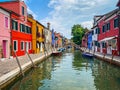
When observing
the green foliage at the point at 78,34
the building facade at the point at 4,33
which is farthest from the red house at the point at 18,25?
the green foliage at the point at 78,34

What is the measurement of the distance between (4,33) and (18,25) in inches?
233

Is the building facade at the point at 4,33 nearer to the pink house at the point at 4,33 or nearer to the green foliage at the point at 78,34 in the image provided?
the pink house at the point at 4,33

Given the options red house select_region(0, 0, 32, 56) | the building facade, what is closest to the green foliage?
red house select_region(0, 0, 32, 56)

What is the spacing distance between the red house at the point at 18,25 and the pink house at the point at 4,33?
1349mm

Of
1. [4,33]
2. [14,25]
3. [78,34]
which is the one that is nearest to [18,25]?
[14,25]

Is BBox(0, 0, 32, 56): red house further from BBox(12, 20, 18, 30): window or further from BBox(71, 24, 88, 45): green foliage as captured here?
BBox(71, 24, 88, 45): green foliage

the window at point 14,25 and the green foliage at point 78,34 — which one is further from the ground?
the green foliage at point 78,34

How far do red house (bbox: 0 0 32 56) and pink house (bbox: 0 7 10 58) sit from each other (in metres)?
1.35

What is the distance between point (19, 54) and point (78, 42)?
218 ft

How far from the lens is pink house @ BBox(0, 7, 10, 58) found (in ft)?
82.7

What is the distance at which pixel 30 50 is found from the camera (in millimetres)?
40188

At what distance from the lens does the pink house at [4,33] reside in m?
25.2

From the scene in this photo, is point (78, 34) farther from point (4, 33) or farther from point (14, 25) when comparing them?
point (4, 33)

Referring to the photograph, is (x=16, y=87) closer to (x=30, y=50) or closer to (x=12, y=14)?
(x=12, y=14)
